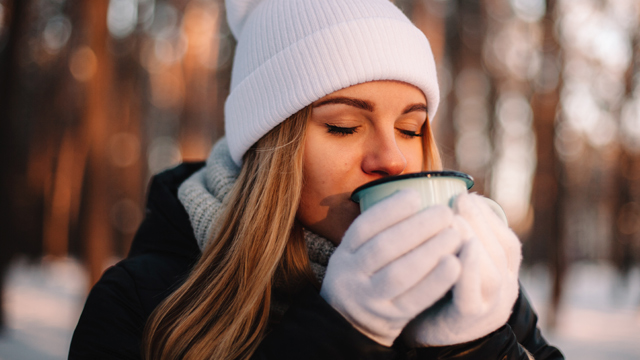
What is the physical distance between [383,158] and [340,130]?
21cm

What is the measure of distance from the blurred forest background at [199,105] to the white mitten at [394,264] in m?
3.12

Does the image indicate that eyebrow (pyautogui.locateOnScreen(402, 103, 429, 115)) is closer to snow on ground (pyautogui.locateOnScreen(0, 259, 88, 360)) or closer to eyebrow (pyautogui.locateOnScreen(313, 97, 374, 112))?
eyebrow (pyautogui.locateOnScreen(313, 97, 374, 112))

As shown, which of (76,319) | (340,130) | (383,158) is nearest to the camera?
(383,158)

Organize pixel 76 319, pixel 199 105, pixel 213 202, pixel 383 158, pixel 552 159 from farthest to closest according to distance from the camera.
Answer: pixel 199 105 → pixel 552 159 → pixel 76 319 → pixel 213 202 → pixel 383 158

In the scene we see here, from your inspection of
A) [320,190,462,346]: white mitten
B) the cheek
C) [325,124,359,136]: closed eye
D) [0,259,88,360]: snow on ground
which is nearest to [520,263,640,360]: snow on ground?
the cheek

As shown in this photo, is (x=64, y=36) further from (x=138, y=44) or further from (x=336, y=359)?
(x=336, y=359)

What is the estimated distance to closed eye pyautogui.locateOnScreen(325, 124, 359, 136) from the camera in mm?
1396

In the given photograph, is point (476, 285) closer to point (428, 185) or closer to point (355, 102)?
point (428, 185)

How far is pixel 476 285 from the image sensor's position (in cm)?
85

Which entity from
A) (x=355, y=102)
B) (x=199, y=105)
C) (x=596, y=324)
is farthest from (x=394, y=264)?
(x=199, y=105)

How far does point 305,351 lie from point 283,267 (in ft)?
1.47

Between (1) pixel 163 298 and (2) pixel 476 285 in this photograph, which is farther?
(1) pixel 163 298

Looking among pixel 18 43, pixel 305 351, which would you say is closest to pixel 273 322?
pixel 305 351

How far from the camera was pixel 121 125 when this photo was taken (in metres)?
18.8
